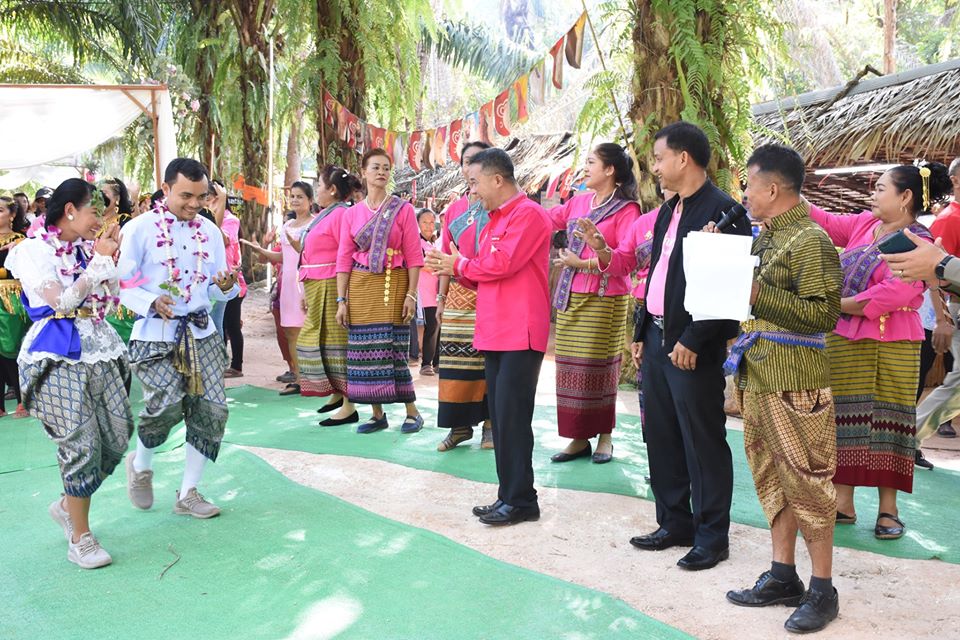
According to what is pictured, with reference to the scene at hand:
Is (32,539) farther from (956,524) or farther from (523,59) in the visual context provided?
(523,59)

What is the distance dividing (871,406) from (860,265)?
666mm

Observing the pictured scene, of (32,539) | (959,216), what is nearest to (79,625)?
(32,539)

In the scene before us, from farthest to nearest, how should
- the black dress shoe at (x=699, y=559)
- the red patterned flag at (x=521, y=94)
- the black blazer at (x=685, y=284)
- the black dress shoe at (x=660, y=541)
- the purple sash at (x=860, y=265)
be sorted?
the red patterned flag at (x=521, y=94)
the purple sash at (x=860, y=265)
the black dress shoe at (x=660, y=541)
the black dress shoe at (x=699, y=559)
the black blazer at (x=685, y=284)

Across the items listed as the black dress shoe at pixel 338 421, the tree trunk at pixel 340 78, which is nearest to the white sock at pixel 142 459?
the black dress shoe at pixel 338 421

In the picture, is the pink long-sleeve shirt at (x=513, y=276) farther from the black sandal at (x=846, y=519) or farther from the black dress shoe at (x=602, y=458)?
the black sandal at (x=846, y=519)

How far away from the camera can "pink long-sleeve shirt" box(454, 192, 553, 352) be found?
13.8 ft

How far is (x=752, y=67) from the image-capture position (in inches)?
249

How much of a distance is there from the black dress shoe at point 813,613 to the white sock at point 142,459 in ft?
10.0

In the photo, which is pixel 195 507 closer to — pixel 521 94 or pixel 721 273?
pixel 721 273

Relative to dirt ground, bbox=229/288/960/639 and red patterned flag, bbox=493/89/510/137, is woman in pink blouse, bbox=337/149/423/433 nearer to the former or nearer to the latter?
dirt ground, bbox=229/288/960/639

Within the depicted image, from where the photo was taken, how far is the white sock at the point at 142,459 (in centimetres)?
442

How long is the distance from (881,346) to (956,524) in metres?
0.99

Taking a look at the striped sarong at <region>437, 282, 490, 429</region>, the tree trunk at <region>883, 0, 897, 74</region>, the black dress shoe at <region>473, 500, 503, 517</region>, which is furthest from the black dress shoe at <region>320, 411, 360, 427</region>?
the tree trunk at <region>883, 0, 897, 74</region>

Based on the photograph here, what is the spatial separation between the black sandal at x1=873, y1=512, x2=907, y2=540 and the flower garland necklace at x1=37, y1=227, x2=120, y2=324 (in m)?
3.66
